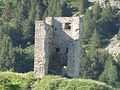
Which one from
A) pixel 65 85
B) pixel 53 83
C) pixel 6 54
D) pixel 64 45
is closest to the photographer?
pixel 65 85

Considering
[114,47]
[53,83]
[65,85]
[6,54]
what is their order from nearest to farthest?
1. [65,85]
2. [53,83]
3. [6,54]
4. [114,47]

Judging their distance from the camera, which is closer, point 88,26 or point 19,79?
point 19,79

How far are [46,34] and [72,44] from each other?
2.78m

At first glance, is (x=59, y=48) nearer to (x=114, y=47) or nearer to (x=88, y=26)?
(x=114, y=47)

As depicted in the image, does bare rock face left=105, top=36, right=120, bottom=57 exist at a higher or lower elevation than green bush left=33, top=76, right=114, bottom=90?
lower

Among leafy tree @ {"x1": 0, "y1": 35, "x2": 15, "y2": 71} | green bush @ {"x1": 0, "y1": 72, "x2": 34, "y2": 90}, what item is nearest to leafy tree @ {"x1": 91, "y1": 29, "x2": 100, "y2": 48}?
leafy tree @ {"x1": 0, "y1": 35, "x2": 15, "y2": 71}

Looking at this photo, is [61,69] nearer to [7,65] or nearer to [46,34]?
[46,34]

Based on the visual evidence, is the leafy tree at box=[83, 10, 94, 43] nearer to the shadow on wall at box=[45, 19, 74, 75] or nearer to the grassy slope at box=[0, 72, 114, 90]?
the shadow on wall at box=[45, 19, 74, 75]

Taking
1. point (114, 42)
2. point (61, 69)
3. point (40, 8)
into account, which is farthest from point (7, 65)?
point (61, 69)

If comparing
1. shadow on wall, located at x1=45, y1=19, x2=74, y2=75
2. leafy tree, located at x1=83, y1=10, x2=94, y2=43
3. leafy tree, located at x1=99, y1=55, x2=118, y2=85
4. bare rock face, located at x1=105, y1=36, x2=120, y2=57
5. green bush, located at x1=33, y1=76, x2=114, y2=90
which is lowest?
leafy tree, located at x1=99, y1=55, x2=118, y2=85

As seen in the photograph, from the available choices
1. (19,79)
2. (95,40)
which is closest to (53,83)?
(19,79)

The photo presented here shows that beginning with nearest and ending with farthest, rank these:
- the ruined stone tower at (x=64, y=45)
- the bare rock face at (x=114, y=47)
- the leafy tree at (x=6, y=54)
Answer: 1. the ruined stone tower at (x=64, y=45)
2. the leafy tree at (x=6, y=54)
3. the bare rock face at (x=114, y=47)

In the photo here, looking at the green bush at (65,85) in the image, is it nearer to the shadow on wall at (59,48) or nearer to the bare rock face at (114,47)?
the shadow on wall at (59,48)

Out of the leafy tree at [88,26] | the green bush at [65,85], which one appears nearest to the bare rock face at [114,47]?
the leafy tree at [88,26]
